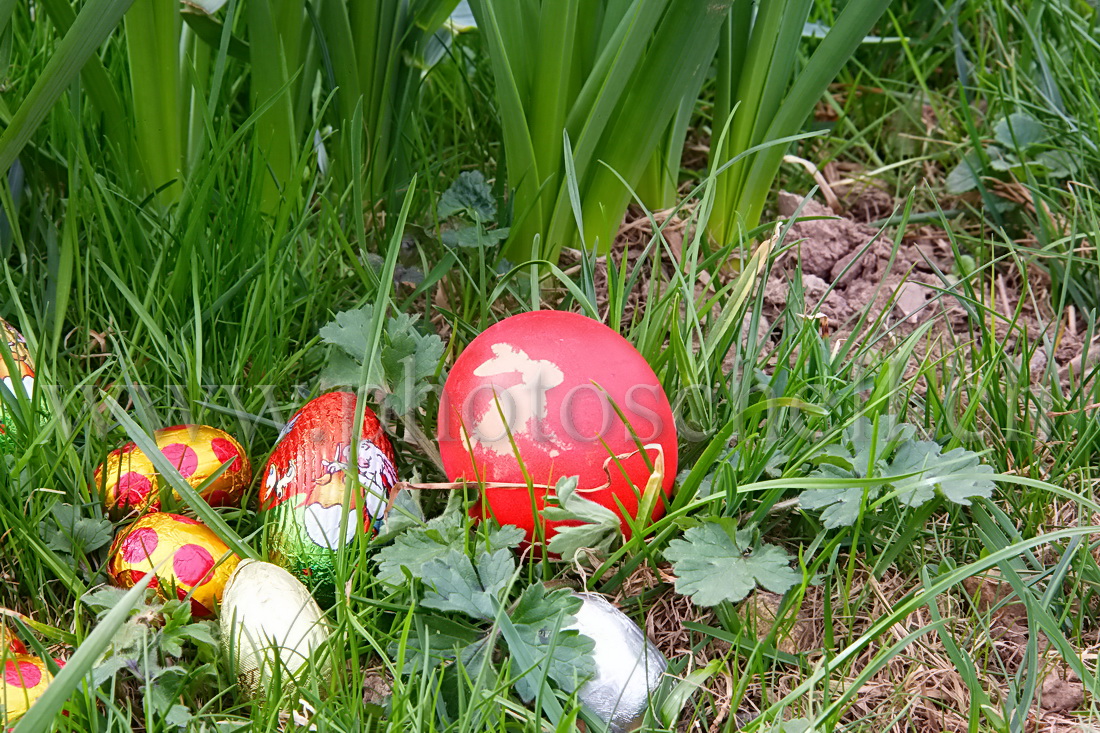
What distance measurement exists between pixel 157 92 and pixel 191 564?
34.9 inches

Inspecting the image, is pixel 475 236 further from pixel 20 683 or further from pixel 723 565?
pixel 20 683

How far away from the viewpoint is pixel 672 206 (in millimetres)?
2027

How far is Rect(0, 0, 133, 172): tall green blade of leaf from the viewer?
3.78 ft

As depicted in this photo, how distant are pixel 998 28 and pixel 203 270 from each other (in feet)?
5.80

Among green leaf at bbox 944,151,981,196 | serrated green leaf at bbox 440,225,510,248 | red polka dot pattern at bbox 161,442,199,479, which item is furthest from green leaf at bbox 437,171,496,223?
green leaf at bbox 944,151,981,196

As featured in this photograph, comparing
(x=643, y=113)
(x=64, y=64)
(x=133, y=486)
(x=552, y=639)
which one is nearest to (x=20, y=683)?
(x=133, y=486)

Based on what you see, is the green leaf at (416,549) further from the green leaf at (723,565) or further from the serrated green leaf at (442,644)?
the green leaf at (723,565)

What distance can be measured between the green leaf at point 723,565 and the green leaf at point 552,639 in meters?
A: 0.13

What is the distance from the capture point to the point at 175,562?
121 centimetres

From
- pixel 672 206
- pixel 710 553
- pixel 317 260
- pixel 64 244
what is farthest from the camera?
pixel 672 206

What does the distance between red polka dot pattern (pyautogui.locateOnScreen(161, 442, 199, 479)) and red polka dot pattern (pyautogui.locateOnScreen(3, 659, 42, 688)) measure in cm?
31

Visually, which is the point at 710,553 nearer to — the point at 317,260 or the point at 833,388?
the point at 833,388

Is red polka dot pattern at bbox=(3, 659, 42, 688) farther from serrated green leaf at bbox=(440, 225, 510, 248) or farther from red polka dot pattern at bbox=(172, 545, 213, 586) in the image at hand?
serrated green leaf at bbox=(440, 225, 510, 248)

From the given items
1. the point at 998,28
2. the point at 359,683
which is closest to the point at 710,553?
the point at 359,683
